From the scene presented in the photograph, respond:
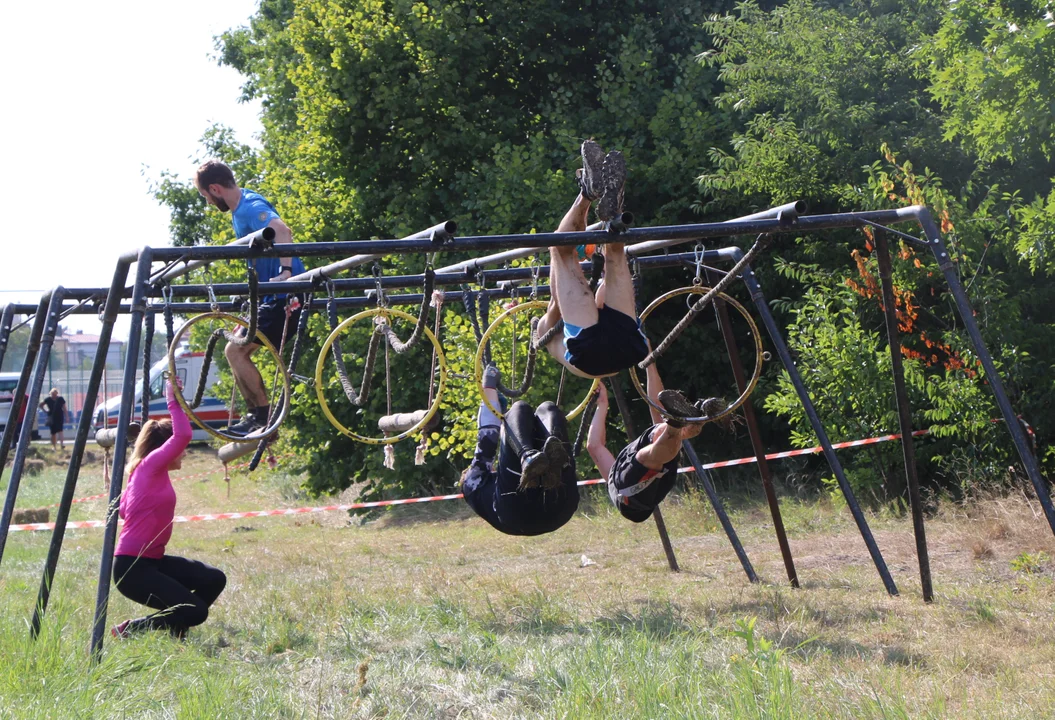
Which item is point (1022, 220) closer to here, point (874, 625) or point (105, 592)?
point (874, 625)

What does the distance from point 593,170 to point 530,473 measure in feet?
5.39

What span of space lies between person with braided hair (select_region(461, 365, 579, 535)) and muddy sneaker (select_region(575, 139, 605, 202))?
1.38 m

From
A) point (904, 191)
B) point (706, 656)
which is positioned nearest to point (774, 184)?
point (904, 191)

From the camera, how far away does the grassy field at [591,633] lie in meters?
4.29

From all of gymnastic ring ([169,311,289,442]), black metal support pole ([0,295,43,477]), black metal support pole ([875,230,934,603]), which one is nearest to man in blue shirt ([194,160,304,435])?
gymnastic ring ([169,311,289,442])

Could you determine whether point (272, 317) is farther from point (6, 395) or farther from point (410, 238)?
point (6, 395)

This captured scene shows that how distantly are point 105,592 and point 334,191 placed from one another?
10234 mm

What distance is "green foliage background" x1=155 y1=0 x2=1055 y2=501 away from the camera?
9.38 meters

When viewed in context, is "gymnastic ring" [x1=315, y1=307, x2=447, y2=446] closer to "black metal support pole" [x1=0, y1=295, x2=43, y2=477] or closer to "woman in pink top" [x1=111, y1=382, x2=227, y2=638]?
"woman in pink top" [x1=111, y1=382, x2=227, y2=638]

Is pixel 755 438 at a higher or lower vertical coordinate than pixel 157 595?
higher

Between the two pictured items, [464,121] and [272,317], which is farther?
[464,121]

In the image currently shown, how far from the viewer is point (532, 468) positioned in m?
5.59

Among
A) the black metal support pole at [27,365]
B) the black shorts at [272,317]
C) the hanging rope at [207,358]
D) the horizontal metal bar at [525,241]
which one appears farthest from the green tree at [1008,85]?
the black metal support pole at [27,365]

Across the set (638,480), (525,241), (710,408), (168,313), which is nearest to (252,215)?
(168,313)
